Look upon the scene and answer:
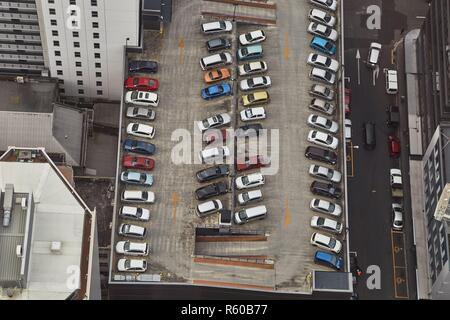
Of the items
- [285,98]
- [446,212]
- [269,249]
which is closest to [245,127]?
[285,98]

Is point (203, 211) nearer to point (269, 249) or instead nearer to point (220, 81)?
point (269, 249)

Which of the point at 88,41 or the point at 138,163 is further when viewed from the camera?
the point at 88,41

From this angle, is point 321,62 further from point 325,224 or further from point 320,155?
point 325,224

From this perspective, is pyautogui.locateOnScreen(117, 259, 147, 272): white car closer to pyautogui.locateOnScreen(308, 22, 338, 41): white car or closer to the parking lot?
the parking lot

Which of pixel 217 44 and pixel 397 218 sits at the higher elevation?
pixel 217 44

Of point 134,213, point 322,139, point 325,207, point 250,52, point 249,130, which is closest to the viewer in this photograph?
point 134,213

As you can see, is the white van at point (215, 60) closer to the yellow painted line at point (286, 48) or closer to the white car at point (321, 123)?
the yellow painted line at point (286, 48)

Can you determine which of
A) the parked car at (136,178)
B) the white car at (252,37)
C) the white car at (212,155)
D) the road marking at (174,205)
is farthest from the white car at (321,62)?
the parked car at (136,178)

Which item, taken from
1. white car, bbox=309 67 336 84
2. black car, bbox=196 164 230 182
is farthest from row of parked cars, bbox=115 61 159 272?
white car, bbox=309 67 336 84

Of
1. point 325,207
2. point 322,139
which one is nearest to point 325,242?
point 325,207
